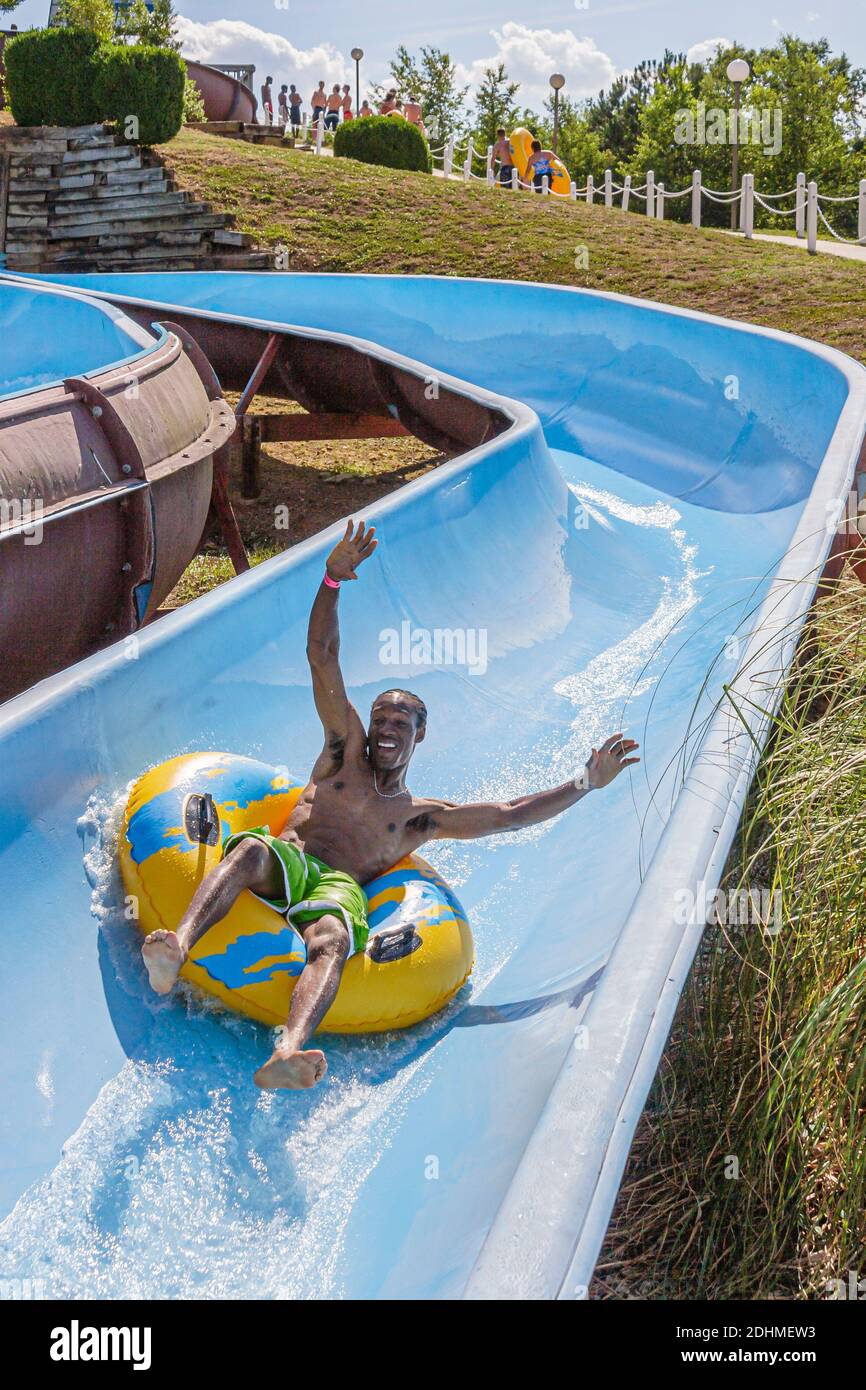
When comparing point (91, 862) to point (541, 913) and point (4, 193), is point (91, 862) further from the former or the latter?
point (4, 193)

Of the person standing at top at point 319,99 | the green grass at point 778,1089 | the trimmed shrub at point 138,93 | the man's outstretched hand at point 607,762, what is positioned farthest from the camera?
the person standing at top at point 319,99

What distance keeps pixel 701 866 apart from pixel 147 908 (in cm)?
139

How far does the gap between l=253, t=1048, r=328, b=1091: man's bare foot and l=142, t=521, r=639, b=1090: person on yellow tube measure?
0.44 m

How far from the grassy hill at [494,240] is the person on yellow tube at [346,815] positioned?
29.6ft

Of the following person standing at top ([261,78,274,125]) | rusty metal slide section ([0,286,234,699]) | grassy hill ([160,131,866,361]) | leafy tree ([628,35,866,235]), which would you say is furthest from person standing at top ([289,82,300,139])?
rusty metal slide section ([0,286,234,699])

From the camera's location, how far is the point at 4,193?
1681 centimetres

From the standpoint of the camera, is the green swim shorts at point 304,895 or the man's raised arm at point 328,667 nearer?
the green swim shorts at point 304,895

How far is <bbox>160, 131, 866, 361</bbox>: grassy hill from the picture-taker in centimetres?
1310

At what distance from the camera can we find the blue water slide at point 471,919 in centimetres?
240

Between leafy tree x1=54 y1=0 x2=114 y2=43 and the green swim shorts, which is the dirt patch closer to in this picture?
the green swim shorts

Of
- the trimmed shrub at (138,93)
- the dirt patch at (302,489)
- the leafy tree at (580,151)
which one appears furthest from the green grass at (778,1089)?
the leafy tree at (580,151)

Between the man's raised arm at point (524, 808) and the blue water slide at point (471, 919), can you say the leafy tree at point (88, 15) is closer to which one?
the blue water slide at point (471, 919)

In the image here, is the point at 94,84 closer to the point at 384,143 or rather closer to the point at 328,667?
the point at 384,143

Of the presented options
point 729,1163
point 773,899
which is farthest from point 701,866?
point 729,1163
